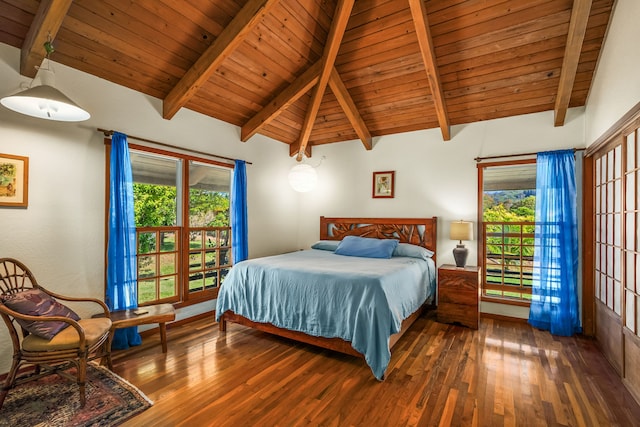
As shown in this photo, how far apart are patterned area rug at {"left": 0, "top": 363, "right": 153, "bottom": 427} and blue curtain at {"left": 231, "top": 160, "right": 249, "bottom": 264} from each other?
2.13 meters

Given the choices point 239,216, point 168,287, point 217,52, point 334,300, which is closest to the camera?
point 334,300

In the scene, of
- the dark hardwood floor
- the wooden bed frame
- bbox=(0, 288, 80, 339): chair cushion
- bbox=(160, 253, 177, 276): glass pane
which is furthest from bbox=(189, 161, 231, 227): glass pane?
bbox=(0, 288, 80, 339): chair cushion

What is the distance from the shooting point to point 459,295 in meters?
3.81

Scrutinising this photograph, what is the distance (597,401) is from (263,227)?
14.1 feet

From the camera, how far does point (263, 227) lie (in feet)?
16.8

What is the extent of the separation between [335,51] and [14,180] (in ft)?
10.7

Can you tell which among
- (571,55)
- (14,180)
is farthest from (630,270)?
(14,180)

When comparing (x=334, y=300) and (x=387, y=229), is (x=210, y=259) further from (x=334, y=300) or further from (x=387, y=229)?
(x=387, y=229)

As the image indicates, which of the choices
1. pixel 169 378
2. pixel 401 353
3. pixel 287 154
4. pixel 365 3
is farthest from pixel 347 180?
pixel 169 378

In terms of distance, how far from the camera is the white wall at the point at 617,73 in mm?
2369

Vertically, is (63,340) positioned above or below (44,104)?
below

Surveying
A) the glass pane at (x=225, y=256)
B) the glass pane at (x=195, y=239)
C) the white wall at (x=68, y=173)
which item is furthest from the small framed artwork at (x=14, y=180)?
the glass pane at (x=225, y=256)

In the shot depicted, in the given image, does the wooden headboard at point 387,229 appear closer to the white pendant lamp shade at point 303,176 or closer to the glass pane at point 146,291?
the white pendant lamp shade at point 303,176

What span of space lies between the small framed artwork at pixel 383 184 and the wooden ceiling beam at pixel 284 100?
1.84 meters
